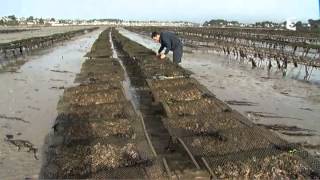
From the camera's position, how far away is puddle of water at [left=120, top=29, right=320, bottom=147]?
36.5 feet

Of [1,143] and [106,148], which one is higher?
[106,148]

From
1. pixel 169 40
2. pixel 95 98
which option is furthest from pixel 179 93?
pixel 169 40

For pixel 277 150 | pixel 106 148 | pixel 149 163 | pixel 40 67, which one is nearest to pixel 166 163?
pixel 149 163

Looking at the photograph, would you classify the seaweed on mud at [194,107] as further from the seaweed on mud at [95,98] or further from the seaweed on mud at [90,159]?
the seaweed on mud at [90,159]

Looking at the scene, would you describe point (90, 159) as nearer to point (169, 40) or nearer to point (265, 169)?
point (265, 169)

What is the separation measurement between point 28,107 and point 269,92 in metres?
7.73

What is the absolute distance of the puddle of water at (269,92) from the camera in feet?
36.5

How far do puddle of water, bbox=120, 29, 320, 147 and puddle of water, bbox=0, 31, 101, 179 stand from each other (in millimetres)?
5060

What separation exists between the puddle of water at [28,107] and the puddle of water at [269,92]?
199 inches

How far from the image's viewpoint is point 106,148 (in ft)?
23.2

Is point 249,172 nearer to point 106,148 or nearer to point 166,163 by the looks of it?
point 166,163

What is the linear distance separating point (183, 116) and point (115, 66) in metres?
8.63

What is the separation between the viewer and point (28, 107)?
12.7m

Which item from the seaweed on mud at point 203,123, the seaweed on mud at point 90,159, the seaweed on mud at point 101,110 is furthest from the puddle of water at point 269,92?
the seaweed on mud at point 90,159
